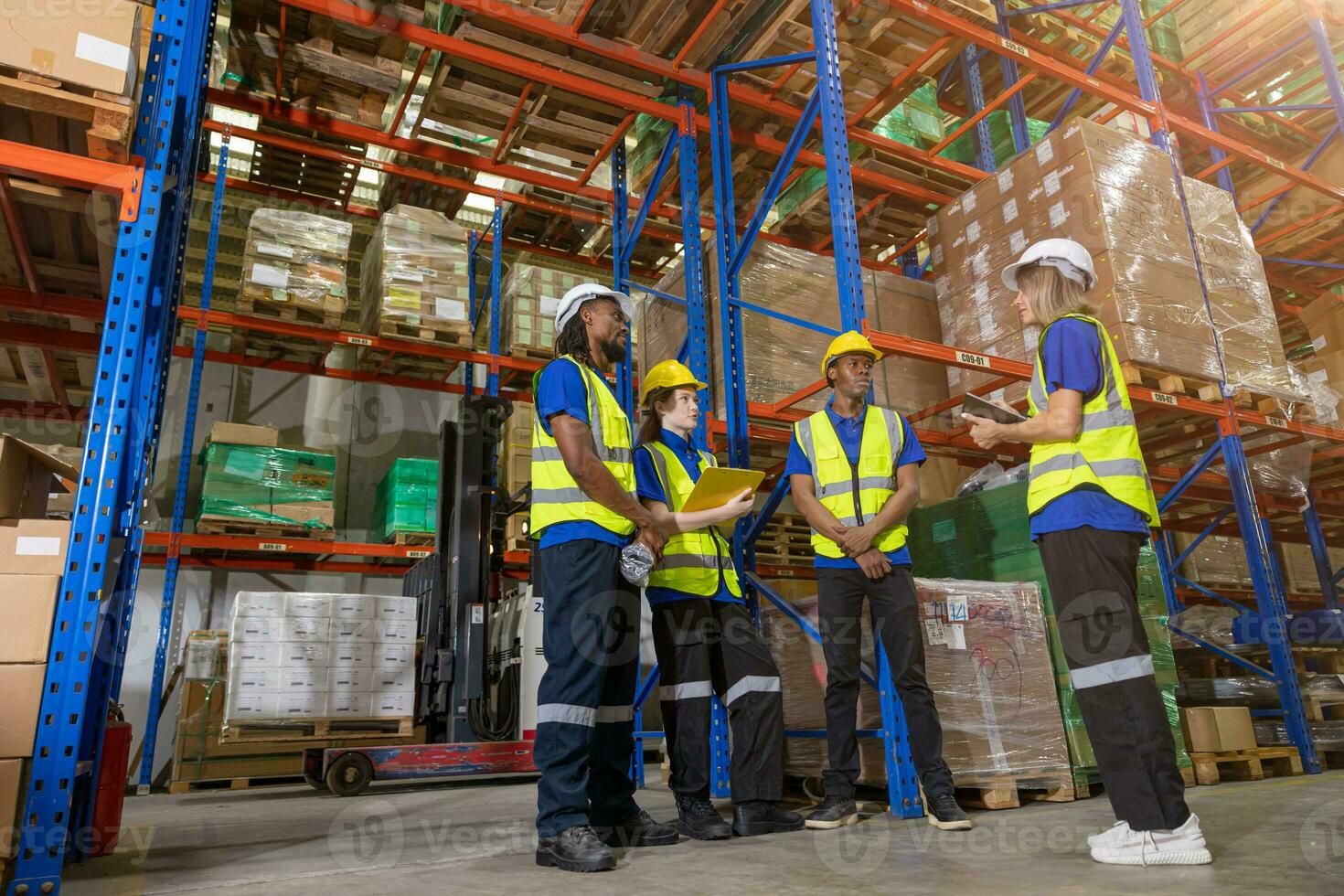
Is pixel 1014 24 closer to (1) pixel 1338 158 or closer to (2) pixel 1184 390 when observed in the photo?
(2) pixel 1184 390

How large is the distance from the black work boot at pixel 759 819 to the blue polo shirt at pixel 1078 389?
150 cm

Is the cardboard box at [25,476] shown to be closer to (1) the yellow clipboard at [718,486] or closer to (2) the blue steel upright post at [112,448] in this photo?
(2) the blue steel upright post at [112,448]

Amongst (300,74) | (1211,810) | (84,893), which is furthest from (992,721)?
(300,74)

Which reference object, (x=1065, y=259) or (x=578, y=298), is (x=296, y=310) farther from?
(x=1065, y=259)

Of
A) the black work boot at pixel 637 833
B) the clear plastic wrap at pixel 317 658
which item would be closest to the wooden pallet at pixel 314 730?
the clear plastic wrap at pixel 317 658

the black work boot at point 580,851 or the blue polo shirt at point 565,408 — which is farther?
the blue polo shirt at point 565,408

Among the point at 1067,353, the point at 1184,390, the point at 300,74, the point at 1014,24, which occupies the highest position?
the point at 1014,24

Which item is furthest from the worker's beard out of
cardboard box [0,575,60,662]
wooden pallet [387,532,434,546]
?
wooden pallet [387,532,434,546]

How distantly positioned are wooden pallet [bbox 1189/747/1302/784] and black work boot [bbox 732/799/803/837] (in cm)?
325

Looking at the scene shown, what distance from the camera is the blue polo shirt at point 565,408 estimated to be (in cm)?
291

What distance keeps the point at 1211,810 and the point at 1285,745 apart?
283 centimetres

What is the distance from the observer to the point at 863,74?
21.2ft

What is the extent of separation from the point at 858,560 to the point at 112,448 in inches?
109

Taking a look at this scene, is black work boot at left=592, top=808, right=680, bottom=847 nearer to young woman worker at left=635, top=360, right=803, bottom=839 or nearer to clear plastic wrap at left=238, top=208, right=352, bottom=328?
young woman worker at left=635, top=360, right=803, bottom=839
